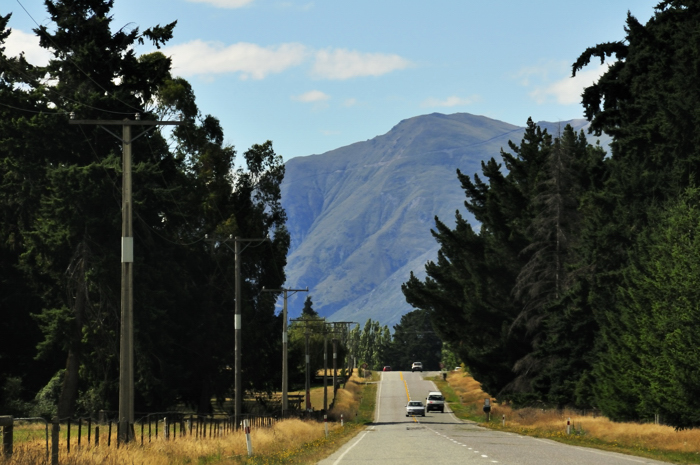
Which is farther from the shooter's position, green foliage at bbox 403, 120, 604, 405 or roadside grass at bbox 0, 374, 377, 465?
green foliage at bbox 403, 120, 604, 405

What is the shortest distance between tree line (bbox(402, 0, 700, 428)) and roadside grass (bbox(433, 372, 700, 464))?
1.38m

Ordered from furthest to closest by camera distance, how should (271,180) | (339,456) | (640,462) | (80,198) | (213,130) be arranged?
(271,180)
(213,130)
(80,198)
(339,456)
(640,462)

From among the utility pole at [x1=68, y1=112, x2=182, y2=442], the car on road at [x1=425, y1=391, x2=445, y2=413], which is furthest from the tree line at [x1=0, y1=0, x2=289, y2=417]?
the car on road at [x1=425, y1=391, x2=445, y2=413]

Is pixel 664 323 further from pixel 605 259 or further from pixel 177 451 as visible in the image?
pixel 177 451

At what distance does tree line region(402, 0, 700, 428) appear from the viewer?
39812mm

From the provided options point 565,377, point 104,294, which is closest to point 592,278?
point 565,377

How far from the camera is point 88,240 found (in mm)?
49750

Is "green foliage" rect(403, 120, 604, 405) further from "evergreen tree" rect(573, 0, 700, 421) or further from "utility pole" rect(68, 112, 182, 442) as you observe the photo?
"utility pole" rect(68, 112, 182, 442)

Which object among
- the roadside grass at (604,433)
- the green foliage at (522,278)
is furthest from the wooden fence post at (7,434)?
the green foliage at (522,278)

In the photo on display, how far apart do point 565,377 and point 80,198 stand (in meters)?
30.7

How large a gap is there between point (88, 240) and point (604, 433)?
27476 millimetres

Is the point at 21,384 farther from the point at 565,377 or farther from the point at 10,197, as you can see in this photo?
the point at 565,377

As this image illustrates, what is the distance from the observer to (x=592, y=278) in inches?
2062

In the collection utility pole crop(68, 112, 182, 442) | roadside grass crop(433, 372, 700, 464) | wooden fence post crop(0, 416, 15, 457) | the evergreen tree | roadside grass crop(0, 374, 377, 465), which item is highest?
the evergreen tree
